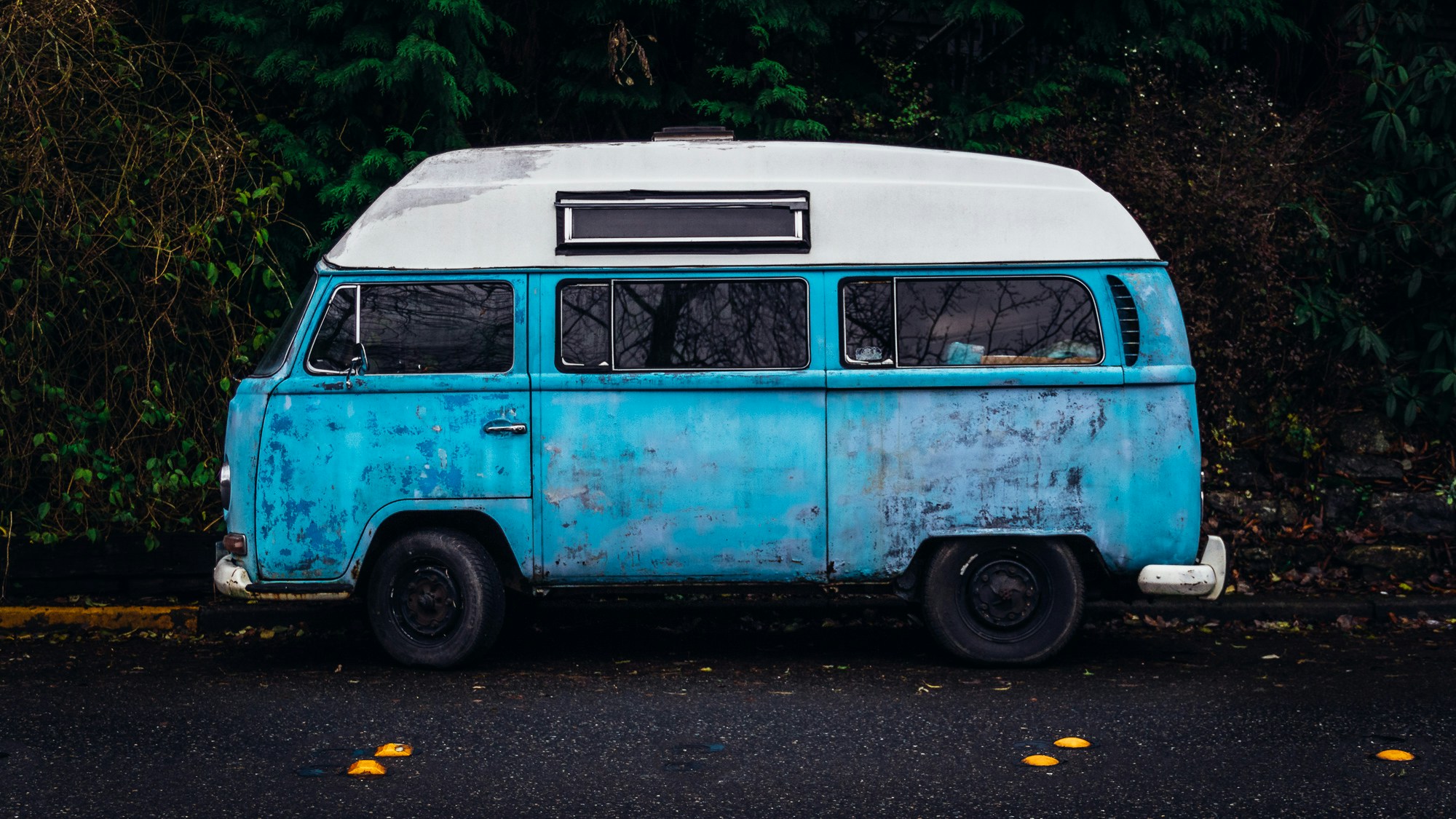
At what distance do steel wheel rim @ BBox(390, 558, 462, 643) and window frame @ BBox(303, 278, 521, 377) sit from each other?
100 centimetres

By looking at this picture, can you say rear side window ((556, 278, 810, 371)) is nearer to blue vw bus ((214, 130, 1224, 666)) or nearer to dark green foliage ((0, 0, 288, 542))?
blue vw bus ((214, 130, 1224, 666))

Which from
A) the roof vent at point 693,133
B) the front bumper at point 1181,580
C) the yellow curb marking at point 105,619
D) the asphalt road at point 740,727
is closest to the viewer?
the asphalt road at point 740,727

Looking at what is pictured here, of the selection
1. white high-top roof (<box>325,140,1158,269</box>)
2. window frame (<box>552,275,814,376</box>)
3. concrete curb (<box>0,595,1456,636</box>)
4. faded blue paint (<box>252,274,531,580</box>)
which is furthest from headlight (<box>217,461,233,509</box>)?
window frame (<box>552,275,814,376</box>)

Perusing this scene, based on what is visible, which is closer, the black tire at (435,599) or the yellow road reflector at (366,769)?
the yellow road reflector at (366,769)

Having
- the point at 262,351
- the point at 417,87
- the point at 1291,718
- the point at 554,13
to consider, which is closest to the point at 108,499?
the point at 262,351

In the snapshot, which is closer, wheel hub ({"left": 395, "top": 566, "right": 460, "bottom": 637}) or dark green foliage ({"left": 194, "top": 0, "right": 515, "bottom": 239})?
wheel hub ({"left": 395, "top": 566, "right": 460, "bottom": 637})

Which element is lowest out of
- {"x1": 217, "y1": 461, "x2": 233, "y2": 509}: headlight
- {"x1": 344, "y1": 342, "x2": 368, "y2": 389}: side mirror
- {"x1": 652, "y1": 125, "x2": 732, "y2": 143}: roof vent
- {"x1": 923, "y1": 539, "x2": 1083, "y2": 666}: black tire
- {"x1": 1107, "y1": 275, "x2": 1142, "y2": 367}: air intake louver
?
{"x1": 923, "y1": 539, "x2": 1083, "y2": 666}: black tire

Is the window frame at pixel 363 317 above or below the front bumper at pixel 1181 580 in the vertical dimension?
above

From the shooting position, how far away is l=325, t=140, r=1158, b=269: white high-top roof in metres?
6.59

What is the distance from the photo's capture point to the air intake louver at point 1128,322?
21.5 feet

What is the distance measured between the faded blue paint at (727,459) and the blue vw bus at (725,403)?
1cm

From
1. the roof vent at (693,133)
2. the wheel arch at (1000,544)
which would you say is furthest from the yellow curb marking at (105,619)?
the wheel arch at (1000,544)

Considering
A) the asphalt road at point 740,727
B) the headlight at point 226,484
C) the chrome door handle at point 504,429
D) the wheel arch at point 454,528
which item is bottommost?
the asphalt road at point 740,727

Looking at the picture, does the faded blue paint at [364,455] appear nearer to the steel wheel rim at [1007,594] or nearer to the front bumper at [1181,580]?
the steel wheel rim at [1007,594]
